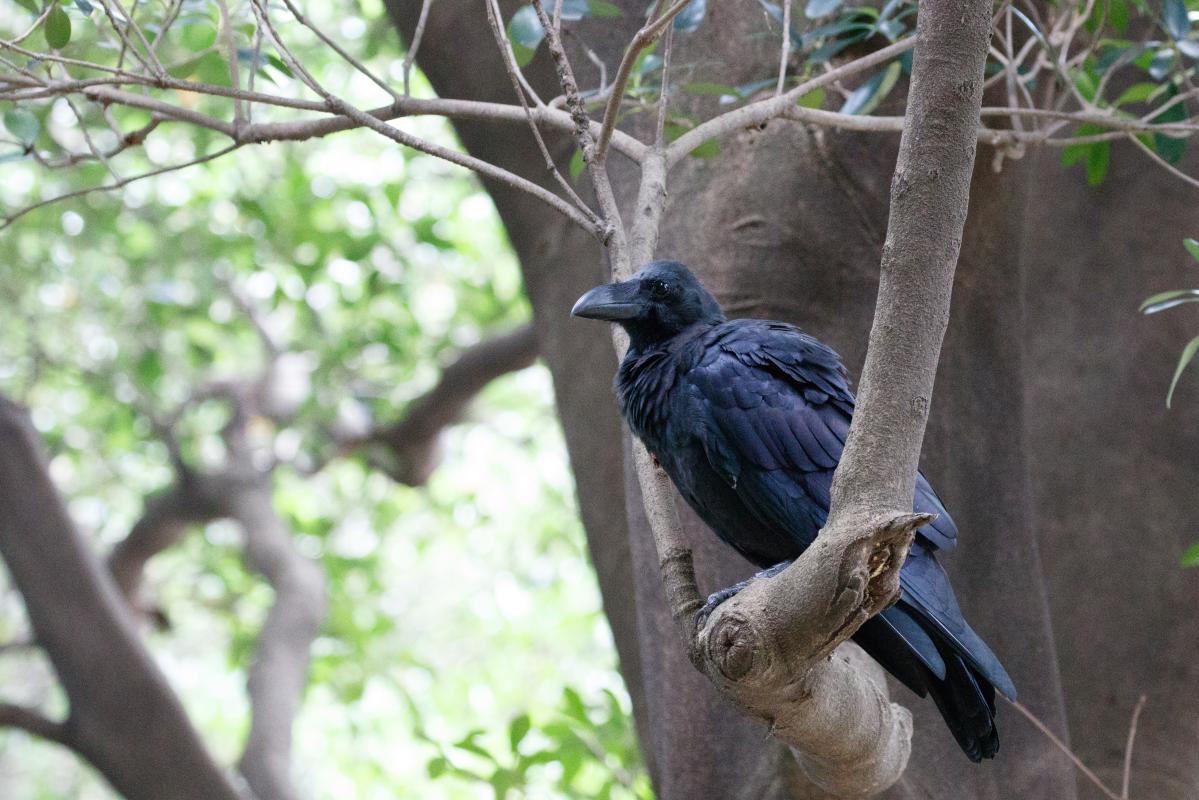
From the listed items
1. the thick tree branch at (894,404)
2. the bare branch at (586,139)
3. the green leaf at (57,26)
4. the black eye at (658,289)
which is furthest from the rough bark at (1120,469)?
the green leaf at (57,26)

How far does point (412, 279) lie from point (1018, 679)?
4231 millimetres

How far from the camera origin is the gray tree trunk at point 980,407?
2.54 metres

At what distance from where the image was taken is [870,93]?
2.54 meters

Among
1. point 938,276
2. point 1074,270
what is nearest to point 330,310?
point 1074,270

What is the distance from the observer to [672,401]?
7.12 feet

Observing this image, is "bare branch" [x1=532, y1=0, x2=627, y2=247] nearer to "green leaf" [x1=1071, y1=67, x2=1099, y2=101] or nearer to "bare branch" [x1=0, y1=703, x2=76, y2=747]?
"green leaf" [x1=1071, y1=67, x2=1099, y2=101]

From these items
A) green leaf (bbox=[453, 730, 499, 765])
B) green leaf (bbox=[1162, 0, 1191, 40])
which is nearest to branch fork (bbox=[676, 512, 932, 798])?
green leaf (bbox=[453, 730, 499, 765])

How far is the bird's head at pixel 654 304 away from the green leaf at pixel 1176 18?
104 centimetres

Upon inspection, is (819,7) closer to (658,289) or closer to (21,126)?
(658,289)

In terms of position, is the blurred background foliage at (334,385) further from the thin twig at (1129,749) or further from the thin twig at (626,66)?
the thin twig at (626,66)

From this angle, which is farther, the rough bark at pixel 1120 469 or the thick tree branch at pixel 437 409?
the thick tree branch at pixel 437 409

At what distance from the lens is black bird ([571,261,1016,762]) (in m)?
1.92

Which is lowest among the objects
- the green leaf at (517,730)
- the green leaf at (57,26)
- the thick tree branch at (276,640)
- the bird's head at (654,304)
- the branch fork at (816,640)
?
the thick tree branch at (276,640)

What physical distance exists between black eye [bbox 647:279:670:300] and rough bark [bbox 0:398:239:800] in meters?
2.74
